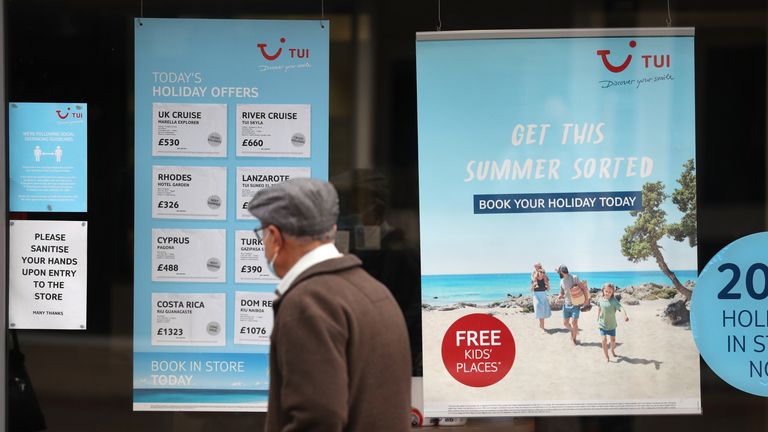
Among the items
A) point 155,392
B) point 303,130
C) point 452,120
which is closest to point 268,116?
point 303,130

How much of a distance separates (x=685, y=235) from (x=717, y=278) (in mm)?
298

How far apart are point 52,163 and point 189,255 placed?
93 cm

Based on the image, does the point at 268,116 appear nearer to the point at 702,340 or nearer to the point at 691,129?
the point at 691,129

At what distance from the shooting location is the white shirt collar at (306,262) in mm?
3104

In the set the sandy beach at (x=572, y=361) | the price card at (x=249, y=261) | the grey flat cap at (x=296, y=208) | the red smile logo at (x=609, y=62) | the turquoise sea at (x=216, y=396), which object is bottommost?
the turquoise sea at (x=216, y=396)

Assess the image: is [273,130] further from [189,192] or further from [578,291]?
[578,291]

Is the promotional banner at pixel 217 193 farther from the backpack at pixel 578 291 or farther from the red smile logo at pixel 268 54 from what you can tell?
the backpack at pixel 578 291

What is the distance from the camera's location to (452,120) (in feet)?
16.4

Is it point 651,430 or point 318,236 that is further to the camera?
point 651,430

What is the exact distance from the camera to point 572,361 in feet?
16.4

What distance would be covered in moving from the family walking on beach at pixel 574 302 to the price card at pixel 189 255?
1.72 m

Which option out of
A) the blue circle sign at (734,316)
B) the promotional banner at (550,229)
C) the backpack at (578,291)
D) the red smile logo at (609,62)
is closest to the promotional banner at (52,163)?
the promotional banner at (550,229)

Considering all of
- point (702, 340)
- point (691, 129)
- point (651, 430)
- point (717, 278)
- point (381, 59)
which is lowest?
point (651, 430)

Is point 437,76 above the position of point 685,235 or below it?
above
